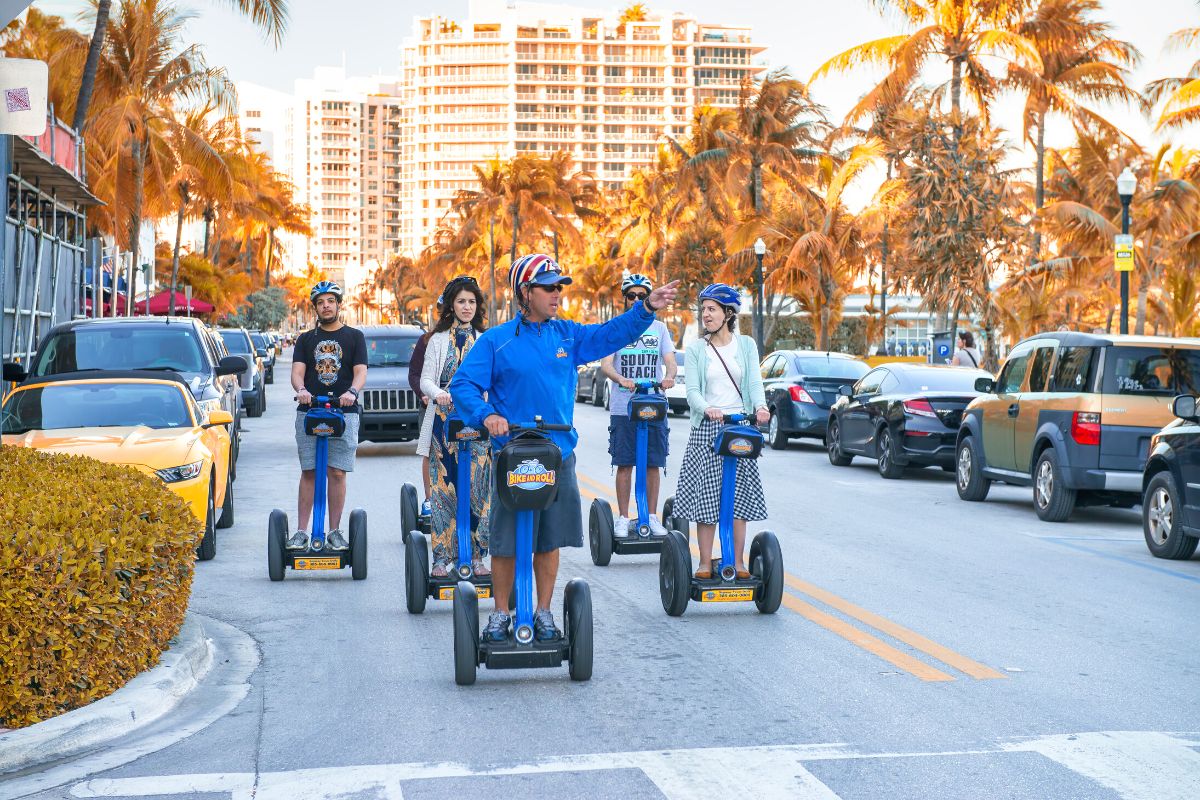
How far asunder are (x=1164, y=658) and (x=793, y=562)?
3.64m

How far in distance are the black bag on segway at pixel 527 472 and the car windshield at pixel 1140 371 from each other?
8.83 m

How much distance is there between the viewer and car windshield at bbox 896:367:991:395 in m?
18.9

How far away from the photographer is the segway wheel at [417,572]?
8477 mm

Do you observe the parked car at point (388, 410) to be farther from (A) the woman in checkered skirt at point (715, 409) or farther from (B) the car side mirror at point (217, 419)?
(A) the woman in checkered skirt at point (715, 409)

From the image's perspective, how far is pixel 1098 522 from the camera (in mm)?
14516

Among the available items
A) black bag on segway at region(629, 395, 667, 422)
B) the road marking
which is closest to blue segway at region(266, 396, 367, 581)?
black bag on segway at region(629, 395, 667, 422)

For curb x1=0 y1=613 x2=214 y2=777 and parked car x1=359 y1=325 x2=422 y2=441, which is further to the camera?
parked car x1=359 y1=325 x2=422 y2=441

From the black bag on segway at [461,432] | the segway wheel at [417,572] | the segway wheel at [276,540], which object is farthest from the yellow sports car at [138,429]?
the black bag on segway at [461,432]

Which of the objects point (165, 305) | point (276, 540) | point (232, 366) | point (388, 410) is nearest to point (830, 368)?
point (388, 410)

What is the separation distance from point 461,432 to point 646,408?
2385 mm

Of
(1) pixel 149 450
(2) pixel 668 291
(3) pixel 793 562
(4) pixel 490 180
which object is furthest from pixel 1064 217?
(4) pixel 490 180

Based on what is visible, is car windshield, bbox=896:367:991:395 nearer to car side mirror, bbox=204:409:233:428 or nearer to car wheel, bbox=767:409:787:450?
car wheel, bbox=767:409:787:450

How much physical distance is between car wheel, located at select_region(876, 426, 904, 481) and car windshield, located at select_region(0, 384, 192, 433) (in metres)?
9.58

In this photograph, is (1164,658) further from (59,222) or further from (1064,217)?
(1064,217)
